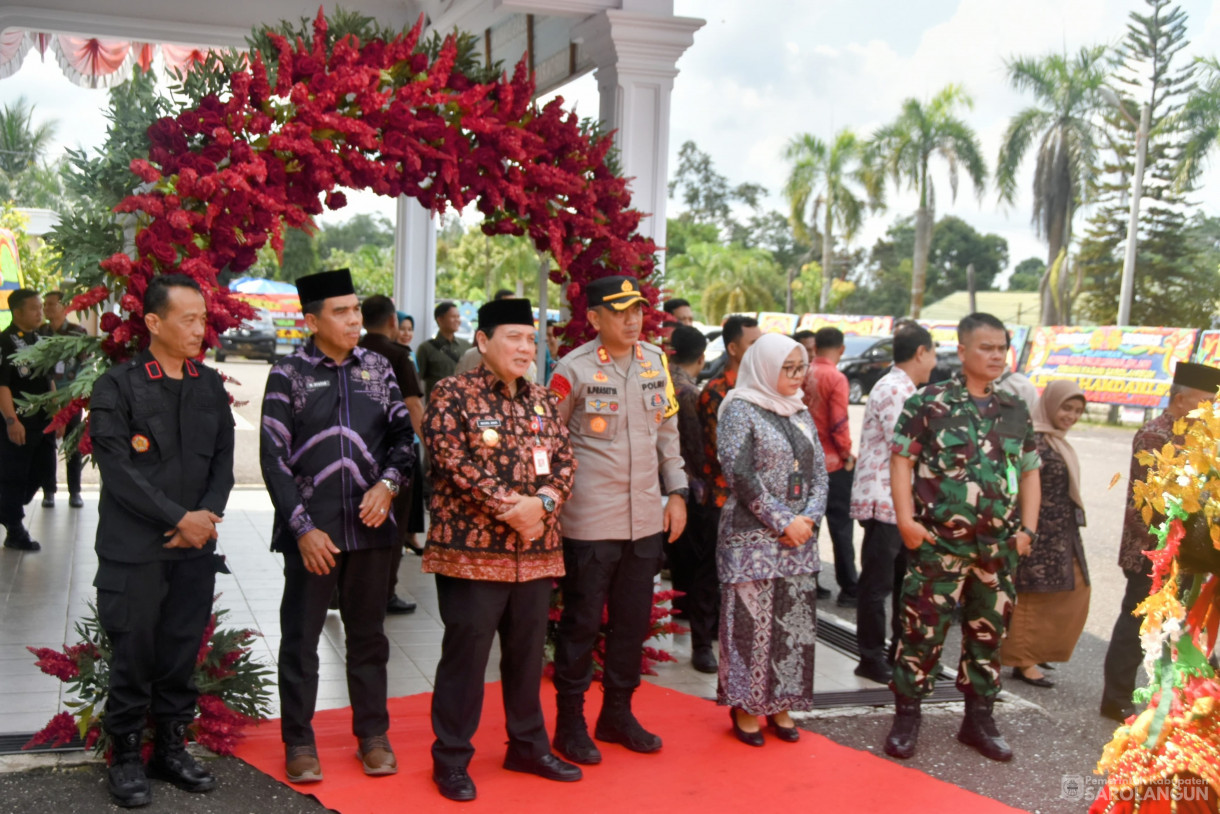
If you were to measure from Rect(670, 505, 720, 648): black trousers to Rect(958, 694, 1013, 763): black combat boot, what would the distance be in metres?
1.33

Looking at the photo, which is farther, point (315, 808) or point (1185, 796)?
point (315, 808)

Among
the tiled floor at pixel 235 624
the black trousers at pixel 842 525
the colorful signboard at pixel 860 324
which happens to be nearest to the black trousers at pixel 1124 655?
the tiled floor at pixel 235 624

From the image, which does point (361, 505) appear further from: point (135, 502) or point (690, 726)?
Answer: point (690, 726)

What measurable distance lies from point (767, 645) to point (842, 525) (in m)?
2.84

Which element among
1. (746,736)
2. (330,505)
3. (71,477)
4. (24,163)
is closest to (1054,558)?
(746,736)

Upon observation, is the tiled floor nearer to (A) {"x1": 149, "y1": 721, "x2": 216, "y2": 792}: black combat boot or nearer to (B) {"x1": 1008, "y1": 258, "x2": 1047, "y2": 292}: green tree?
(A) {"x1": 149, "y1": 721, "x2": 216, "y2": 792}: black combat boot

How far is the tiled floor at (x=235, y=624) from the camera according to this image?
16.3 ft

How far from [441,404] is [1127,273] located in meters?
25.0

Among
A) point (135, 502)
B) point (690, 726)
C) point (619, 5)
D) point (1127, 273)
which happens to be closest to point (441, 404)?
point (135, 502)

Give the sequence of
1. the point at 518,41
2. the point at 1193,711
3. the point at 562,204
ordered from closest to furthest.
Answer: the point at 1193,711
the point at 562,204
the point at 518,41

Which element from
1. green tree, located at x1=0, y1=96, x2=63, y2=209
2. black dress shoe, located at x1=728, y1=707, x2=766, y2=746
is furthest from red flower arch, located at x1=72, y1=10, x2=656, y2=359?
green tree, located at x1=0, y1=96, x2=63, y2=209

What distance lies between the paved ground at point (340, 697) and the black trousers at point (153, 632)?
0.31 meters

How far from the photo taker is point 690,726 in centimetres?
482

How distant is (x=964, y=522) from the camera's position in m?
4.55
